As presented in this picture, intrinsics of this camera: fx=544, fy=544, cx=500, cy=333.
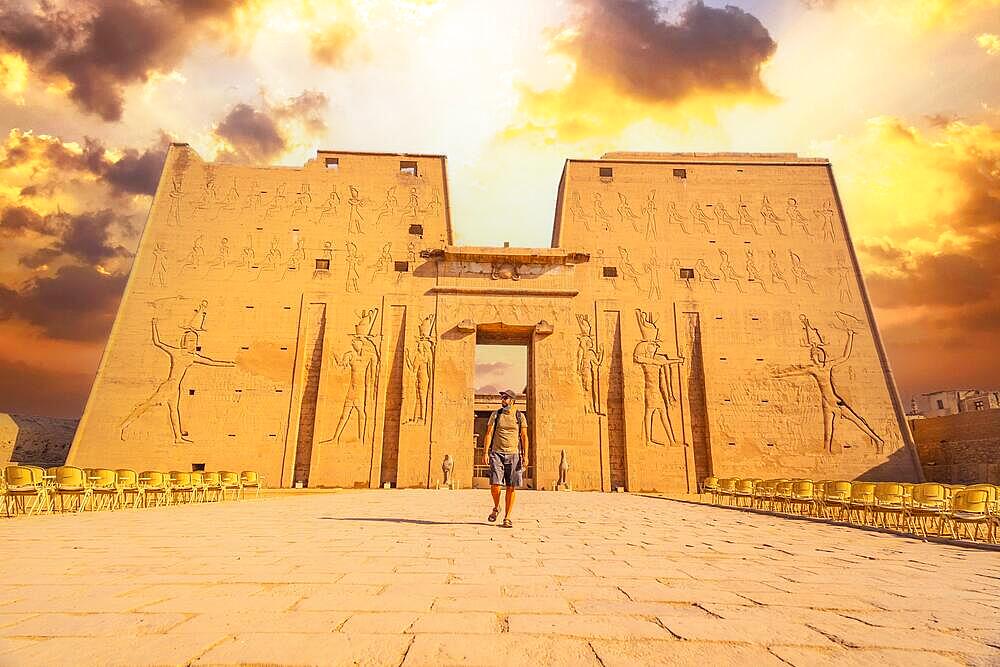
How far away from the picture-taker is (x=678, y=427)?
64.8ft

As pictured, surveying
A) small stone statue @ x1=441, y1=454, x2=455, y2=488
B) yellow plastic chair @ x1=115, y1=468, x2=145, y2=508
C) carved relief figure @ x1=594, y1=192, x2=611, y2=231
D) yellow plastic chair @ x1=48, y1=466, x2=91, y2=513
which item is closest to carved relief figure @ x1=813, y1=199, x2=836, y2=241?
carved relief figure @ x1=594, y1=192, x2=611, y2=231

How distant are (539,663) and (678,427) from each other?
1918cm

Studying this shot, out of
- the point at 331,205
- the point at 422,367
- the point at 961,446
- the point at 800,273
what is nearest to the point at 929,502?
the point at 422,367

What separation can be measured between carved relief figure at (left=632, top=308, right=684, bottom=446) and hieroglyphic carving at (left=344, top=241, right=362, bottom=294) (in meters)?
10.9

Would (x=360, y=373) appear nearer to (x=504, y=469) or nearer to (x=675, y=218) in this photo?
(x=504, y=469)

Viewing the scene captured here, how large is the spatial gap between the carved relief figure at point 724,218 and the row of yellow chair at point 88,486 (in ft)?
65.5

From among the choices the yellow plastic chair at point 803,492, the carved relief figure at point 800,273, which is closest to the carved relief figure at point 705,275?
the carved relief figure at point 800,273

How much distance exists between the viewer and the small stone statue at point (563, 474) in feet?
60.3

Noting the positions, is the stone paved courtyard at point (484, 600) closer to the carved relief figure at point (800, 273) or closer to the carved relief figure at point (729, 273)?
the carved relief figure at point (729, 273)

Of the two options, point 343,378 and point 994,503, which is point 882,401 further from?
Result: point 343,378

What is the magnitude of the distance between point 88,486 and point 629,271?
59.3 ft

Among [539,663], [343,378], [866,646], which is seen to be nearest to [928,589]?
[866,646]

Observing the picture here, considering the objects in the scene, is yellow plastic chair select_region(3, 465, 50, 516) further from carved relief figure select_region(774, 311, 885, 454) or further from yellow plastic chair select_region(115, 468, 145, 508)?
carved relief figure select_region(774, 311, 885, 454)

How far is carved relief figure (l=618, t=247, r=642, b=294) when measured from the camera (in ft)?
70.2
